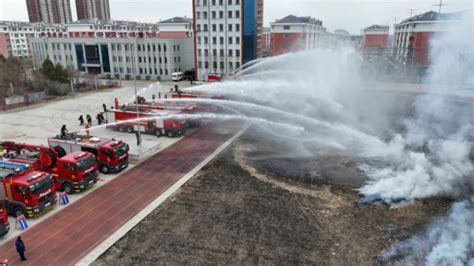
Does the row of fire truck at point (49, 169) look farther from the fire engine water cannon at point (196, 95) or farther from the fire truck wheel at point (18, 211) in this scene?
the fire engine water cannon at point (196, 95)

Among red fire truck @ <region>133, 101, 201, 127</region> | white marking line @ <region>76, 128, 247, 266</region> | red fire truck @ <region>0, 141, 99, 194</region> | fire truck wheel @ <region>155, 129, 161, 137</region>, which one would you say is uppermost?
red fire truck @ <region>133, 101, 201, 127</region>

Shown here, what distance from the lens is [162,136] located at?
3416 cm

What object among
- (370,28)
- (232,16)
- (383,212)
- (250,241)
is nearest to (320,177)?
(383,212)

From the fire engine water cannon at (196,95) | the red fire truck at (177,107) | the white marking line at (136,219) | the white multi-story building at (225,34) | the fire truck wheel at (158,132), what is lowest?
the white marking line at (136,219)

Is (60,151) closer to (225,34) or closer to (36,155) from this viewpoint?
(36,155)

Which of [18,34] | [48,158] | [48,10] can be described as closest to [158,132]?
[48,158]

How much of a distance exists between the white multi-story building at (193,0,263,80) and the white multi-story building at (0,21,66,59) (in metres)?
72.9

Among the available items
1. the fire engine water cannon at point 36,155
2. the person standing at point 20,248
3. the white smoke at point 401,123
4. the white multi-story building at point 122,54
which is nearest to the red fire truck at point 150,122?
the white smoke at point 401,123

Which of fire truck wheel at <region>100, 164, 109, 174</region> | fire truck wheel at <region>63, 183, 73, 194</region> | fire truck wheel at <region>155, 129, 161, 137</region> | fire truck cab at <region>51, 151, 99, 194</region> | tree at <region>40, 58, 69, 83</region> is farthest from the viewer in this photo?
tree at <region>40, 58, 69, 83</region>

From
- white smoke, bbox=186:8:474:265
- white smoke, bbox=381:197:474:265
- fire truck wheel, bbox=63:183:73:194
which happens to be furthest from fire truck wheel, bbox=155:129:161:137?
white smoke, bbox=381:197:474:265

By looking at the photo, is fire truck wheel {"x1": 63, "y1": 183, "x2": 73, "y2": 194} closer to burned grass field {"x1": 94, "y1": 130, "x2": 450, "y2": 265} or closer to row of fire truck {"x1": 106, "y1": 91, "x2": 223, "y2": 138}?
burned grass field {"x1": 94, "y1": 130, "x2": 450, "y2": 265}

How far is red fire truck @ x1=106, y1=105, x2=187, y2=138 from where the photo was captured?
3322 cm

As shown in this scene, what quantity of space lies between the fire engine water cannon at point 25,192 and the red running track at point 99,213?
1019 mm

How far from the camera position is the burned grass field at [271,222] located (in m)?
15.3
